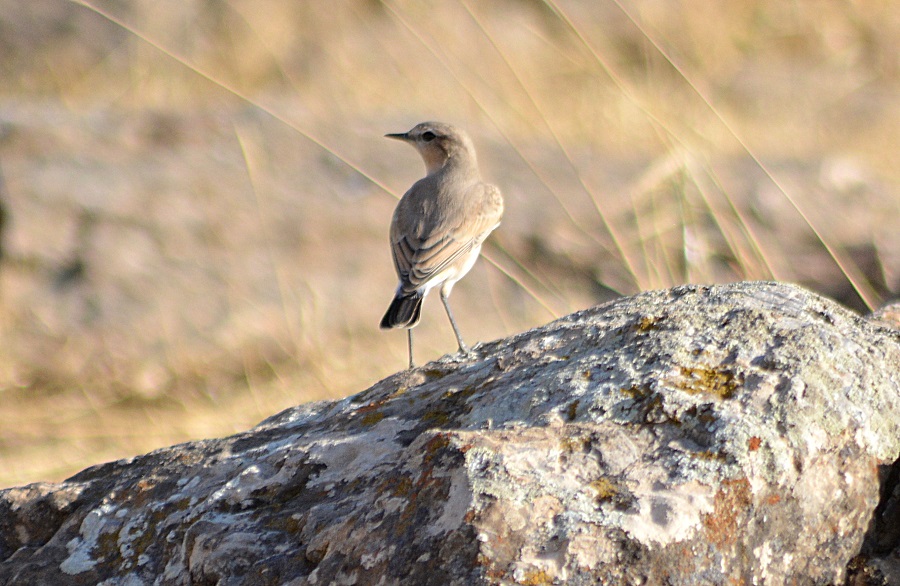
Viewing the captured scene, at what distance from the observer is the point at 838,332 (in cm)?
234

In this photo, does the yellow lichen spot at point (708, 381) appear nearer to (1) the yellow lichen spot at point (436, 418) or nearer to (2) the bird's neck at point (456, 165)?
(1) the yellow lichen spot at point (436, 418)

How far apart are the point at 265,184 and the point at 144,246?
1135 mm

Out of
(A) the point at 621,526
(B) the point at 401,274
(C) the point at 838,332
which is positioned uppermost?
(B) the point at 401,274

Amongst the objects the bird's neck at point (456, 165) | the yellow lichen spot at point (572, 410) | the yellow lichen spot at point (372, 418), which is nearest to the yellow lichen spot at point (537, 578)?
the yellow lichen spot at point (572, 410)

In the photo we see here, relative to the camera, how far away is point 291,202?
7699 mm

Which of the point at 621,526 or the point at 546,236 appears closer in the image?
the point at 621,526

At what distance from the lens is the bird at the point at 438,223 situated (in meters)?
4.82

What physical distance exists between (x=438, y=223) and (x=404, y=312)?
0.68 meters

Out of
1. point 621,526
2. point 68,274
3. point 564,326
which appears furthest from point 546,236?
point 621,526

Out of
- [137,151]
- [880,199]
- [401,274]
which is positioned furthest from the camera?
[880,199]

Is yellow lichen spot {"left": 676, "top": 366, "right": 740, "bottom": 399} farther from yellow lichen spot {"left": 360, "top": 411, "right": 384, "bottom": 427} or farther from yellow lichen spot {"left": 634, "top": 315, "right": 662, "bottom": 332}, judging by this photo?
yellow lichen spot {"left": 360, "top": 411, "right": 384, "bottom": 427}

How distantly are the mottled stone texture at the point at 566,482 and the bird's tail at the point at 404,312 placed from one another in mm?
1961

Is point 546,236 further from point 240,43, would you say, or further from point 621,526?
point 621,526

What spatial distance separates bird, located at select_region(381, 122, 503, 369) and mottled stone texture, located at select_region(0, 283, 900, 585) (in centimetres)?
216
